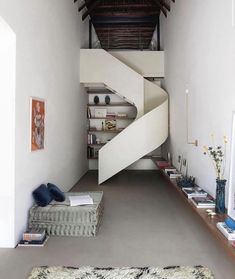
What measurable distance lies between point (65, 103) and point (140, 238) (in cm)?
335

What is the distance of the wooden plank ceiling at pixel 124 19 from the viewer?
7.98 m

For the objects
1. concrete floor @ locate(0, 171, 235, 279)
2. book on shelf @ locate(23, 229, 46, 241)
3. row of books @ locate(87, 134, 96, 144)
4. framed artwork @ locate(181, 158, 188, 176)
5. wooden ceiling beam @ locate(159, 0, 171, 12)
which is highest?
wooden ceiling beam @ locate(159, 0, 171, 12)

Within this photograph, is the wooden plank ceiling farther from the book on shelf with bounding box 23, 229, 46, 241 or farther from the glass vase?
the book on shelf with bounding box 23, 229, 46, 241

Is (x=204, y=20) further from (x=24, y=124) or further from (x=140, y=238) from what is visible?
(x=140, y=238)

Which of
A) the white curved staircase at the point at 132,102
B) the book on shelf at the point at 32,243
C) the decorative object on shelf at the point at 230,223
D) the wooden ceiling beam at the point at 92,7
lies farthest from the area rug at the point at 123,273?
the wooden ceiling beam at the point at 92,7

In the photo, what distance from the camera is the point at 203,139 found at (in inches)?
160

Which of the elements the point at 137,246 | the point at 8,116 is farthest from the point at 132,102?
the point at 137,246

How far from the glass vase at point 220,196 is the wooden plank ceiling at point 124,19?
5.77 m

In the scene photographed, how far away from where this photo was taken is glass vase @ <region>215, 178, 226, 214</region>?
9.66 feet

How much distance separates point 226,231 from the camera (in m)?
2.42

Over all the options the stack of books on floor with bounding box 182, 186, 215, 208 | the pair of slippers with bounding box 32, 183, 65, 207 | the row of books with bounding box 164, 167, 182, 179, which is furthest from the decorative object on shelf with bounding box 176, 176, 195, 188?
the pair of slippers with bounding box 32, 183, 65, 207

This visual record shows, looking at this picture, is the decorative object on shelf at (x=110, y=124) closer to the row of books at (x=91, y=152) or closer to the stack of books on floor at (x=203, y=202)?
the row of books at (x=91, y=152)

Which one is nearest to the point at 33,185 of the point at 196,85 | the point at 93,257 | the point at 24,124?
the point at 24,124

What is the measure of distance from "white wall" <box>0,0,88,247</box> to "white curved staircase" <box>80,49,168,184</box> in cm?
58
